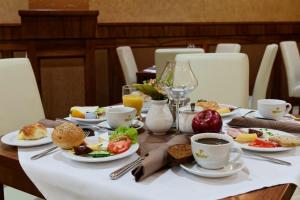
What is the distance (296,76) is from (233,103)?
233 cm

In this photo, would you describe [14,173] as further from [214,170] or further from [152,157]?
[214,170]

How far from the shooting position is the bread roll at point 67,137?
118 centimetres

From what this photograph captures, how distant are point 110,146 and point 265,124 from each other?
61 cm

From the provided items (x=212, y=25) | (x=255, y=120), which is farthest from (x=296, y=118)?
(x=212, y=25)

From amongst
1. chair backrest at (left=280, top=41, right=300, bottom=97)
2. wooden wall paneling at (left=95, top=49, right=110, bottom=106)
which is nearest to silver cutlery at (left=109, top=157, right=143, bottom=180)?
chair backrest at (left=280, top=41, right=300, bottom=97)

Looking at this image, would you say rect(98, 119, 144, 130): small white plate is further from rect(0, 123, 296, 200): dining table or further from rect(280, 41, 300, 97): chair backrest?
rect(280, 41, 300, 97): chair backrest

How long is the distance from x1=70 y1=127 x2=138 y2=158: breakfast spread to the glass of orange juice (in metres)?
0.32

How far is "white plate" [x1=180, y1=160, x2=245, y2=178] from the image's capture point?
1000 mm

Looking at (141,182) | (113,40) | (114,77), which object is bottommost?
(114,77)

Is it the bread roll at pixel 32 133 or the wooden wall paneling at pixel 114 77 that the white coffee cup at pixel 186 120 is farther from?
the wooden wall paneling at pixel 114 77

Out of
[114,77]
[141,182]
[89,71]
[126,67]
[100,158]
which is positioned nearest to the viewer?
[141,182]

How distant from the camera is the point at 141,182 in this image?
3.27 feet

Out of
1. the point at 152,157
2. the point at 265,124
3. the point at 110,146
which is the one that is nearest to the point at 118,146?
the point at 110,146

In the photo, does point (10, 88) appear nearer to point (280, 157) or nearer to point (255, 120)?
point (255, 120)
